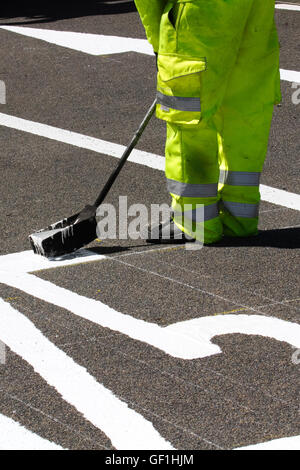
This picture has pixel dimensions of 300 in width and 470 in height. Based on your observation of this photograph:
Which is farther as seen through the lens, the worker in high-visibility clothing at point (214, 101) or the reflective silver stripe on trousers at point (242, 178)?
the reflective silver stripe on trousers at point (242, 178)

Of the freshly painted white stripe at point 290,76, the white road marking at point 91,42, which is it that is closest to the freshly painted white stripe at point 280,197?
the freshly painted white stripe at point 290,76

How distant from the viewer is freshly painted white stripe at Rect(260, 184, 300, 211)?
260 inches

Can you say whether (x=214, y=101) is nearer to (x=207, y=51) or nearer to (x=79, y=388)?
(x=207, y=51)

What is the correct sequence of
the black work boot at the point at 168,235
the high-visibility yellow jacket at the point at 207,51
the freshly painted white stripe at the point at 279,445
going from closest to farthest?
the freshly painted white stripe at the point at 279,445
the high-visibility yellow jacket at the point at 207,51
the black work boot at the point at 168,235

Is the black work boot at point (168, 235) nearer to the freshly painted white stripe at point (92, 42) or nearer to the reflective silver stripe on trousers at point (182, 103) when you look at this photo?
the reflective silver stripe on trousers at point (182, 103)

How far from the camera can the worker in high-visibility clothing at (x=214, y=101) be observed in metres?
5.40

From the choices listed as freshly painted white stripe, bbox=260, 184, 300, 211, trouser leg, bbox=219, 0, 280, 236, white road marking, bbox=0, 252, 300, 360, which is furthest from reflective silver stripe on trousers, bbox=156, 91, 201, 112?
freshly painted white stripe, bbox=260, 184, 300, 211

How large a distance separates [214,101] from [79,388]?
2024mm

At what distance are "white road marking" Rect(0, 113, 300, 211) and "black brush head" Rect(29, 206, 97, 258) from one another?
1410 mm

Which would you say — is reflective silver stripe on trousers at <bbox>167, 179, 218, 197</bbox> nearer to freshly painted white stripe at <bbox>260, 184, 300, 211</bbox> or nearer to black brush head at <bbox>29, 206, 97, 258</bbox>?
black brush head at <bbox>29, 206, 97, 258</bbox>

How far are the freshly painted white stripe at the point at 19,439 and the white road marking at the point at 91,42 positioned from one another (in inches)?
309

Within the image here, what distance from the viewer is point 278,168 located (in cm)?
741

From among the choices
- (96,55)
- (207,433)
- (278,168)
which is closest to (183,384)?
(207,433)

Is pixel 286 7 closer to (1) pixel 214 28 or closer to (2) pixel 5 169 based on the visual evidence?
(2) pixel 5 169
